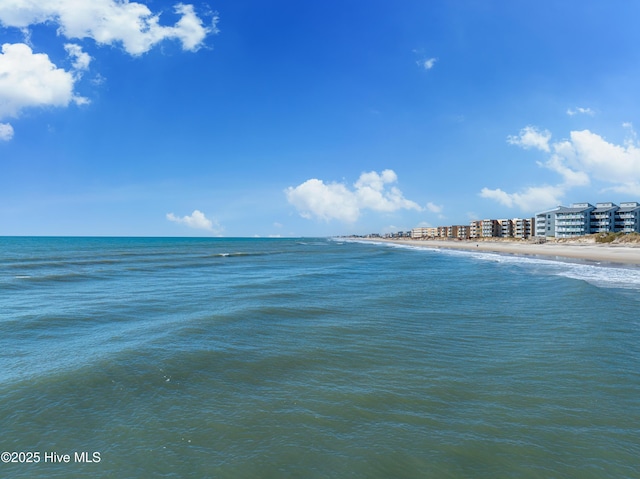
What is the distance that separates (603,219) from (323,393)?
121 metres

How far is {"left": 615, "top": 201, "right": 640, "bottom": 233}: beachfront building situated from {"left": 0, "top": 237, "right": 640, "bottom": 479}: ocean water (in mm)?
105918

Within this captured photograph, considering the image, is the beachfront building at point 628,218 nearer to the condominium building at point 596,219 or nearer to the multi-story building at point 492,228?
the condominium building at point 596,219

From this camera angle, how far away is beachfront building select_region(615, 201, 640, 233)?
306ft

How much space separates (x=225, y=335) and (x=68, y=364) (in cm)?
384

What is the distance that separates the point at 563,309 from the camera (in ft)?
45.3

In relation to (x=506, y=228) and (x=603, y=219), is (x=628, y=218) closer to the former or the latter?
(x=603, y=219)

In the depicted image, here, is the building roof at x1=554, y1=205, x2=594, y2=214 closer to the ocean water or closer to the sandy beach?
the sandy beach

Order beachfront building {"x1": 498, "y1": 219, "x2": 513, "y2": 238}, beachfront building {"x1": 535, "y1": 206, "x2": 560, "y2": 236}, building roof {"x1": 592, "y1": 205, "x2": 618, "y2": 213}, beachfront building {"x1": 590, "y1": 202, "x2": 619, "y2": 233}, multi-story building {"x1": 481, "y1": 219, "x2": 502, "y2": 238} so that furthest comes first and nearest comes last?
multi-story building {"x1": 481, "y1": 219, "x2": 502, "y2": 238}, beachfront building {"x1": 498, "y1": 219, "x2": 513, "y2": 238}, beachfront building {"x1": 535, "y1": 206, "x2": 560, "y2": 236}, building roof {"x1": 592, "y1": 205, "x2": 618, "y2": 213}, beachfront building {"x1": 590, "y1": 202, "x2": 619, "y2": 233}

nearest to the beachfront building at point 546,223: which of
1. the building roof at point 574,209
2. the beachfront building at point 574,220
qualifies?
the building roof at point 574,209

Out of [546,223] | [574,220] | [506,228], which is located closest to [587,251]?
[574,220]

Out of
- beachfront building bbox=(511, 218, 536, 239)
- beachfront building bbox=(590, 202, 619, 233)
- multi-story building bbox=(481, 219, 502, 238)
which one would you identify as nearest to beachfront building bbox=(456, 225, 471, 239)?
multi-story building bbox=(481, 219, 502, 238)

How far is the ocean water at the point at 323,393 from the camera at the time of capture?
15.1 feet

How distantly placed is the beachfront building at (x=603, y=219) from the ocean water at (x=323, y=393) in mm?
107354

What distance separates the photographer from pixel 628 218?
311ft
